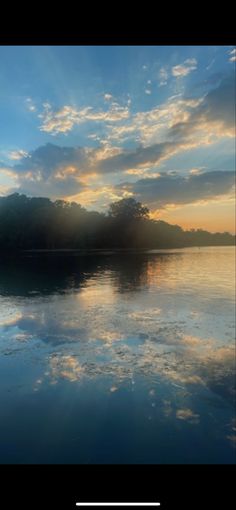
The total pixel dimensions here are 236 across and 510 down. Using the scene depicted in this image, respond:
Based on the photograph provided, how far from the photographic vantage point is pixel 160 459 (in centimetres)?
477

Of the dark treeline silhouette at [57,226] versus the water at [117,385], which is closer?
the water at [117,385]

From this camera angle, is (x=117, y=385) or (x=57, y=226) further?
(x=57, y=226)

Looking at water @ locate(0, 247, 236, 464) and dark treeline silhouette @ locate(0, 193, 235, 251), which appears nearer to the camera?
water @ locate(0, 247, 236, 464)

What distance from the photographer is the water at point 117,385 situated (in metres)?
5.09

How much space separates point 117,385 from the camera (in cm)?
700

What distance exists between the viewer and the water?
5.09m
